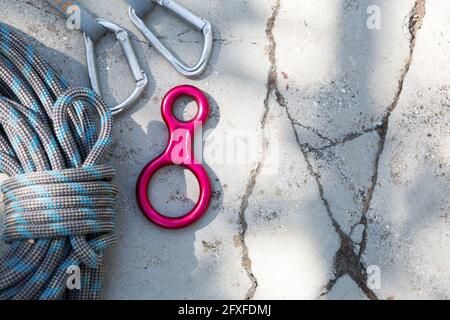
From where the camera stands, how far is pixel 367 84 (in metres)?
1.88

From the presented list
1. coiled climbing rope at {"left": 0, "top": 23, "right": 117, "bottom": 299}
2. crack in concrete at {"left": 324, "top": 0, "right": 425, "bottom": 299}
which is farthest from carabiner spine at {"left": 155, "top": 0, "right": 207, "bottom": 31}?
crack in concrete at {"left": 324, "top": 0, "right": 425, "bottom": 299}

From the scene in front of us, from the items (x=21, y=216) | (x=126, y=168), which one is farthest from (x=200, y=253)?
(x=21, y=216)

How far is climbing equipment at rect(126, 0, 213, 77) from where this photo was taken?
72.1 inches

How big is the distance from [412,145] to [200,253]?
1.90 ft

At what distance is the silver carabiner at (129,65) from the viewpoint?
1.81 metres

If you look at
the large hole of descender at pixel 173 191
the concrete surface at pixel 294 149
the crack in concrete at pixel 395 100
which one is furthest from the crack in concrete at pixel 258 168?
the crack in concrete at pixel 395 100

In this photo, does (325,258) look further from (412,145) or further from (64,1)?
(64,1)

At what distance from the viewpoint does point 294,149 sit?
6.07 ft

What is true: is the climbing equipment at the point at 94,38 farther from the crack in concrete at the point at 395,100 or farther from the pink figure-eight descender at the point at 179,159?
the crack in concrete at the point at 395,100

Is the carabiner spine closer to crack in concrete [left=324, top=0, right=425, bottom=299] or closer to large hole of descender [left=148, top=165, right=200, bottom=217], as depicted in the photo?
large hole of descender [left=148, top=165, right=200, bottom=217]

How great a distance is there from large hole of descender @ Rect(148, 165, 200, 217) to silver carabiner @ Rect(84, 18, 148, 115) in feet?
0.59

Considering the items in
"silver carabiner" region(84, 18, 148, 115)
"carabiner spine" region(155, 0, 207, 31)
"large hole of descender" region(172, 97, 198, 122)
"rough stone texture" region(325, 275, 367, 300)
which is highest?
"carabiner spine" region(155, 0, 207, 31)

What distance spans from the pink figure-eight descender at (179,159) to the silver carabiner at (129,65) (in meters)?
0.07

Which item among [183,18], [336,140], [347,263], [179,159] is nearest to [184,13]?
[183,18]
